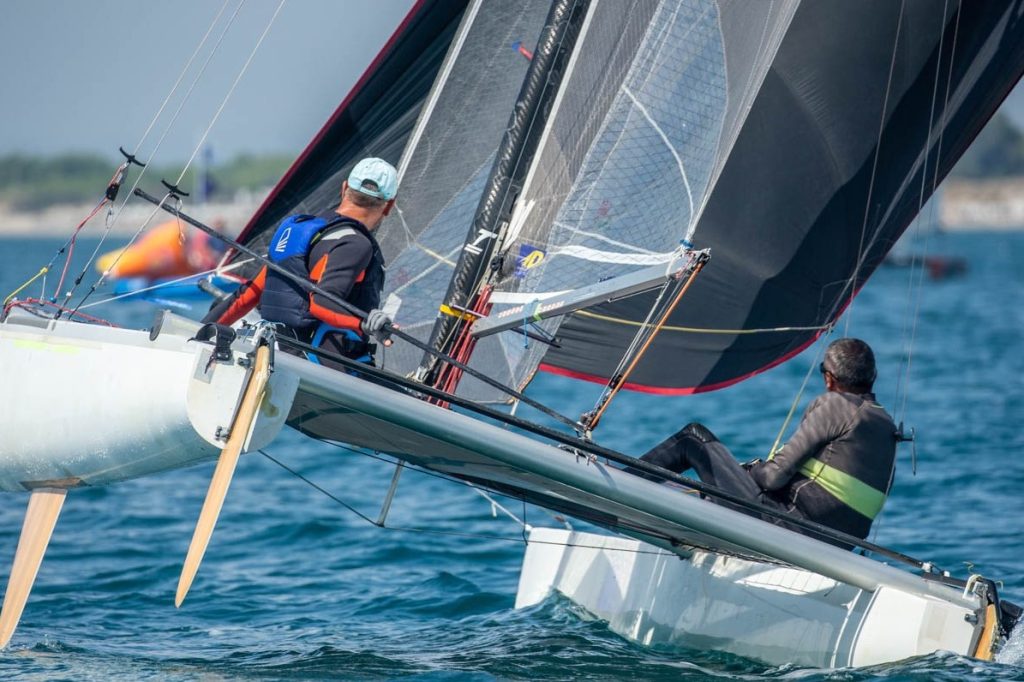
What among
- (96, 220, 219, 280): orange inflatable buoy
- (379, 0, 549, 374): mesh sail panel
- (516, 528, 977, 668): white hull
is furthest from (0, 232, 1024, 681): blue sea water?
(96, 220, 219, 280): orange inflatable buoy

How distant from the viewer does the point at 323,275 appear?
412cm

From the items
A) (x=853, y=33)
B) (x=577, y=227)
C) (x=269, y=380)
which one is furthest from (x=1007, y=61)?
(x=269, y=380)

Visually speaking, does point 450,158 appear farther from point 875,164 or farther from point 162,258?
point 162,258

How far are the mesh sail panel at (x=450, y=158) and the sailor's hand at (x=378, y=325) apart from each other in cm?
176

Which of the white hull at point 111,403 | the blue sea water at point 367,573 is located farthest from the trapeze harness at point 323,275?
the blue sea water at point 367,573

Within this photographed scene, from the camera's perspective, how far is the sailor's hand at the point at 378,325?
3.79 metres

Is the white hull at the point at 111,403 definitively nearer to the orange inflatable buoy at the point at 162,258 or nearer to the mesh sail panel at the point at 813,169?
the mesh sail panel at the point at 813,169

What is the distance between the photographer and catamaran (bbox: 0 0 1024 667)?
378 centimetres

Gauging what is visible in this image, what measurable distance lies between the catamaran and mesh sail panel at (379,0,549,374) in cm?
1

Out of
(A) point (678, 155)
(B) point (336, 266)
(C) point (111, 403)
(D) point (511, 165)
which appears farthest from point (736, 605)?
(C) point (111, 403)

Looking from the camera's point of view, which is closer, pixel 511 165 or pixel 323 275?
pixel 323 275

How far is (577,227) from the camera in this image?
4902 millimetres

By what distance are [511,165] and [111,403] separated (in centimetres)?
190

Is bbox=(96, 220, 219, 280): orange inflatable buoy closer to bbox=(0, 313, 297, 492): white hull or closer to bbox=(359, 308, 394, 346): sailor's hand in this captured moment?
bbox=(0, 313, 297, 492): white hull
